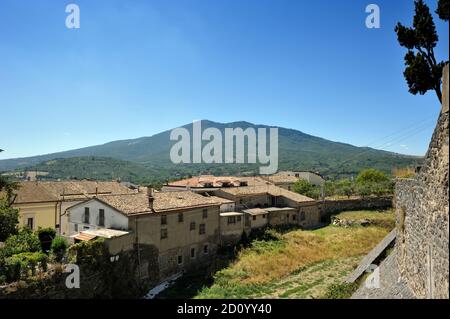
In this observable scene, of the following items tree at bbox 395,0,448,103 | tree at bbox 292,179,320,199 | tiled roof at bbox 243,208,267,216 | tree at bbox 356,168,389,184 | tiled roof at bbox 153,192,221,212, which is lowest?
tiled roof at bbox 243,208,267,216

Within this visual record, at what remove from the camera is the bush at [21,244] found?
19.9m

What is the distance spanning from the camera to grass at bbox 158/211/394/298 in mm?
22903

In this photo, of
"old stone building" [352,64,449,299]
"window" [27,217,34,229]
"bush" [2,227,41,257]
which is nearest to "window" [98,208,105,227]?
"bush" [2,227,41,257]

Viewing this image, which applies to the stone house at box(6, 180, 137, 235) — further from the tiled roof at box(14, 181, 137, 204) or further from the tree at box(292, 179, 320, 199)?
the tree at box(292, 179, 320, 199)

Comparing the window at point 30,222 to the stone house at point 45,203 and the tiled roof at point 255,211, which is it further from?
the tiled roof at point 255,211

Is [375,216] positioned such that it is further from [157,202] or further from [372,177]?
[157,202]

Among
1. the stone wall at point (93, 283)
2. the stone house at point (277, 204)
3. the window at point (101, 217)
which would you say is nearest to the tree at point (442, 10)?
the stone wall at point (93, 283)

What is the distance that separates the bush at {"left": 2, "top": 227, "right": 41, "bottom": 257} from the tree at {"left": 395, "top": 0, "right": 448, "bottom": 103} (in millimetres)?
23779

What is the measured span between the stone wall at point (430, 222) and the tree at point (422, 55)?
8626 millimetres

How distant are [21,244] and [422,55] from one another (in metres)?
25.4

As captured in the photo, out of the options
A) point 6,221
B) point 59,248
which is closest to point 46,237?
point 59,248

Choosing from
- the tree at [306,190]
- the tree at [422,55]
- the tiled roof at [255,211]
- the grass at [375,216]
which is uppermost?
the tree at [422,55]

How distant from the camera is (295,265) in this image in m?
28.2
